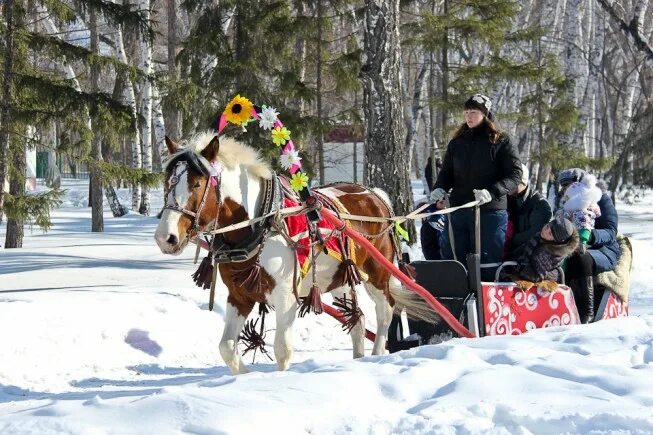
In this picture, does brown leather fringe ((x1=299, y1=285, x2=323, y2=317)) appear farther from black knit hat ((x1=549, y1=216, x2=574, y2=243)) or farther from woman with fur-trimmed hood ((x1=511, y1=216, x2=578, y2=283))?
black knit hat ((x1=549, y1=216, x2=574, y2=243))

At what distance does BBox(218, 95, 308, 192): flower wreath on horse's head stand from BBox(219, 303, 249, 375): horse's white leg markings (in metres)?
0.98

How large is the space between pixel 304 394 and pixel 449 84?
588 inches

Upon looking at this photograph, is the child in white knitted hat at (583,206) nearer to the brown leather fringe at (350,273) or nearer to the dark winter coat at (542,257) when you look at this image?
the dark winter coat at (542,257)

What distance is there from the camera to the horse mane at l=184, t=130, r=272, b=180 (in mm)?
6070

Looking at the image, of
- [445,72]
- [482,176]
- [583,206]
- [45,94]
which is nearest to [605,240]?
[583,206]

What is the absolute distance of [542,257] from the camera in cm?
711

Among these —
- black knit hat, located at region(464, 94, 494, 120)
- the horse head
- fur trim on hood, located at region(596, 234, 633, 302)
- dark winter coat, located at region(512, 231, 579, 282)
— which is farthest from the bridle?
fur trim on hood, located at region(596, 234, 633, 302)

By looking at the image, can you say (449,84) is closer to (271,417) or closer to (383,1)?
(383,1)

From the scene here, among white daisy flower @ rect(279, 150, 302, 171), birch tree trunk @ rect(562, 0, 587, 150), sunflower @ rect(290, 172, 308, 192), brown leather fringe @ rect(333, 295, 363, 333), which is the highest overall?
birch tree trunk @ rect(562, 0, 587, 150)

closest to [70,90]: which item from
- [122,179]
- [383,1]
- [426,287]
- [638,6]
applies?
[122,179]

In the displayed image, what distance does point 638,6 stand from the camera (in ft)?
62.2

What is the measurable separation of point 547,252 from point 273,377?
2.91 metres

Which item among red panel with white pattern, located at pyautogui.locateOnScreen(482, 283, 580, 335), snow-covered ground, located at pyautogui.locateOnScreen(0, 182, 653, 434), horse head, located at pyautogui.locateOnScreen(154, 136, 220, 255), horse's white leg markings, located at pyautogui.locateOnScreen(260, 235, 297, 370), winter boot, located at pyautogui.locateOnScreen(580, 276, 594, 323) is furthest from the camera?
winter boot, located at pyautogui.locateOnScreen(580, 276, 594, 323)

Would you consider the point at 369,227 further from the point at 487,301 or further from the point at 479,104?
the point at 479,104
